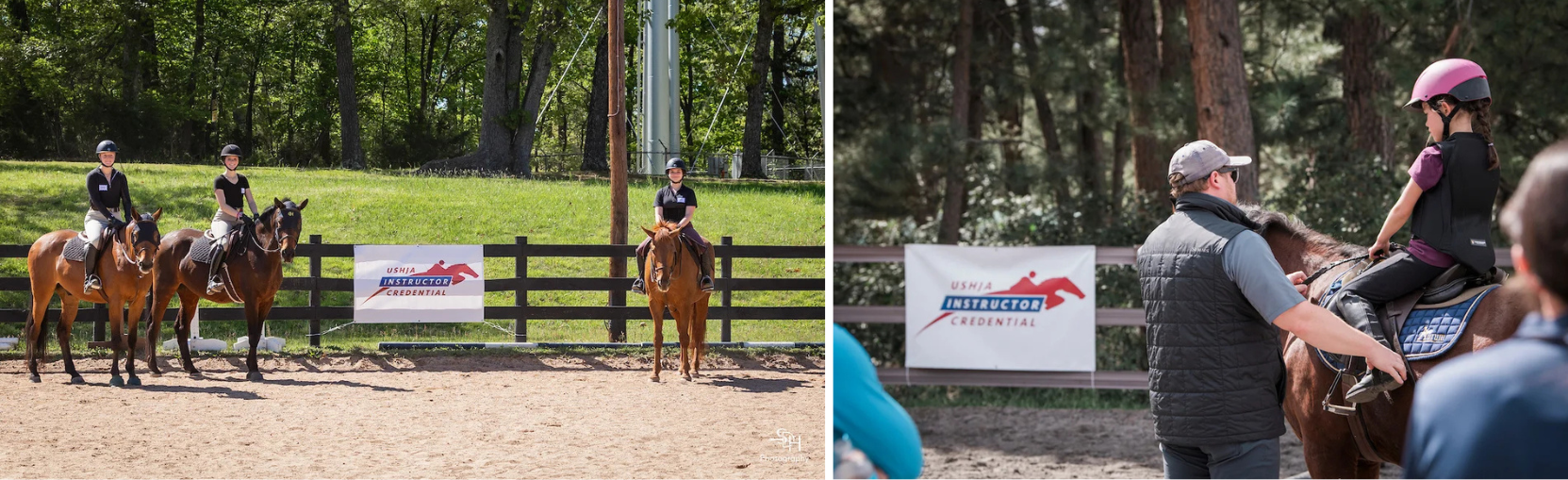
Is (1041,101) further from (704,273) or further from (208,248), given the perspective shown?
(208,248)

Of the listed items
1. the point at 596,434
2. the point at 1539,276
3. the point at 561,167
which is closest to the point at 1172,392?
the point at 1539,276

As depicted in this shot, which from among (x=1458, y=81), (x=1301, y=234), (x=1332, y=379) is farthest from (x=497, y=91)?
(x=1458, y=81)

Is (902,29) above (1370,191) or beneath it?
above

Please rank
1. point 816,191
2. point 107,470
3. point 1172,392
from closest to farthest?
1. point 1172,392
2. point 107,470
3. point 816,191

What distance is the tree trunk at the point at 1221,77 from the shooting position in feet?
24.7

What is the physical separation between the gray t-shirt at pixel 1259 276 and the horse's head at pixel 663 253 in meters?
5.15

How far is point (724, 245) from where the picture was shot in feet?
28.7

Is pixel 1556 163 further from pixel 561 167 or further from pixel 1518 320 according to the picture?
pixel 561 167

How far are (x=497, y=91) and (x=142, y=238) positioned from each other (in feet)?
11.5

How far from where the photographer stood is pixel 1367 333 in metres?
2.92

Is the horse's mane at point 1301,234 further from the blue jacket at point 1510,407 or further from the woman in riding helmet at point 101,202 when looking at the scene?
the woman in riding helmet at point 101,202

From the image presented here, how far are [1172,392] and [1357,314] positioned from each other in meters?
0.87

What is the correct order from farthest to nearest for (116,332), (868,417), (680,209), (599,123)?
(599,123) → (680,209) → (116,332) → (868,417)

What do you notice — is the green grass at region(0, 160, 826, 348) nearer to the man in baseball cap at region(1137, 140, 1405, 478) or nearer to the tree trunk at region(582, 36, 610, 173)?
the tree trunk at region(582, 36, 610, 173)
